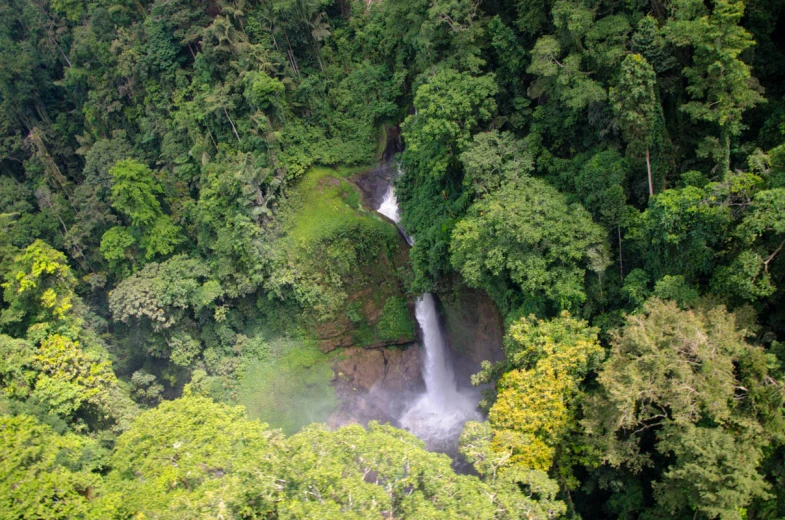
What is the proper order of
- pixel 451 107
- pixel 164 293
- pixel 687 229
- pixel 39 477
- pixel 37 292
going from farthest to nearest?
pixel 164 293
pixel 37 292
pixel 451 107
pixel 39 477
pixel 687 229

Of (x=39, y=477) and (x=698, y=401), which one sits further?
(x=39, y=477)

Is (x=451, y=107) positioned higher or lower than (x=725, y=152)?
higher

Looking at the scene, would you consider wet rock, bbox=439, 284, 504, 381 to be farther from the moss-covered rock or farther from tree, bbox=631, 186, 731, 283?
tree, bbox=631, 186, 731, 283

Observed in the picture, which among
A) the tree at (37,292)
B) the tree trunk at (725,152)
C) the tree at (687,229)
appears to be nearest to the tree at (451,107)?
the tree at (687,229)

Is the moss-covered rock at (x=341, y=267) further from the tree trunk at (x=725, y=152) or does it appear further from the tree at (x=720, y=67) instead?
the tree at (x=720, y=67)

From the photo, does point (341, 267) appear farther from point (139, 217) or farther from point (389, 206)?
point (139, 217)

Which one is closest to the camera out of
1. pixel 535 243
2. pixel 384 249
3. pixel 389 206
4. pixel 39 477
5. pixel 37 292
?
pixel 39 477


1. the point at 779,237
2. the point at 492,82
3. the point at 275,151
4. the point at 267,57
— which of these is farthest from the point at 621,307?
the point at 267,57

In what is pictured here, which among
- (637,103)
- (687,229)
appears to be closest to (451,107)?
(637,103)

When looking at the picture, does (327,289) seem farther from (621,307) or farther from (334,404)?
(621,307)
